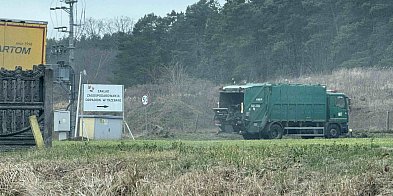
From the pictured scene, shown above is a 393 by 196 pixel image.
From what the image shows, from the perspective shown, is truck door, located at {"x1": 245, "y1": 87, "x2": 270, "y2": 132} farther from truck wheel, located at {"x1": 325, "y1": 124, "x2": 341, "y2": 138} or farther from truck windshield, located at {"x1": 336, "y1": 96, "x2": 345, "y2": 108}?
truck windshield, located at {"x1": 336, "y1": 96, "x2": 345, "y2": 108}

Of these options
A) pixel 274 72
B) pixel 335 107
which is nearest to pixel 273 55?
pixel 274 72

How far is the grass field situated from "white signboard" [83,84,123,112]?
70.8ft

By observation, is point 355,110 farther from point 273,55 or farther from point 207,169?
point 207,169

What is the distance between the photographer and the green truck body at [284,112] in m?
39.2

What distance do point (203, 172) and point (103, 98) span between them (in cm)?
2538

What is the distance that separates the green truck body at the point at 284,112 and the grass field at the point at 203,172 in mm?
22778

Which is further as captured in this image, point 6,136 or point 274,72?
point 274,72

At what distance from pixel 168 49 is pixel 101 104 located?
141 ft

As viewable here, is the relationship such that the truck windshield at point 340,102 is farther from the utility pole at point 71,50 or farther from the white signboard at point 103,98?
the utility pole at point 71,50

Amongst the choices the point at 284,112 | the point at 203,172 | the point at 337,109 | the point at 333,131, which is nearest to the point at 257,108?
the point at 284,112

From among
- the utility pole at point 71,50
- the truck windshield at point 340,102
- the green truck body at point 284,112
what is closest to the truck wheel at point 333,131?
the green truck body at point 284,112

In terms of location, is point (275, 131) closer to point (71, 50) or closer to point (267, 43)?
point (71, 50)

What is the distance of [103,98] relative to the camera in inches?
1519

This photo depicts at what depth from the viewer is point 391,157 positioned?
13.7 meters
